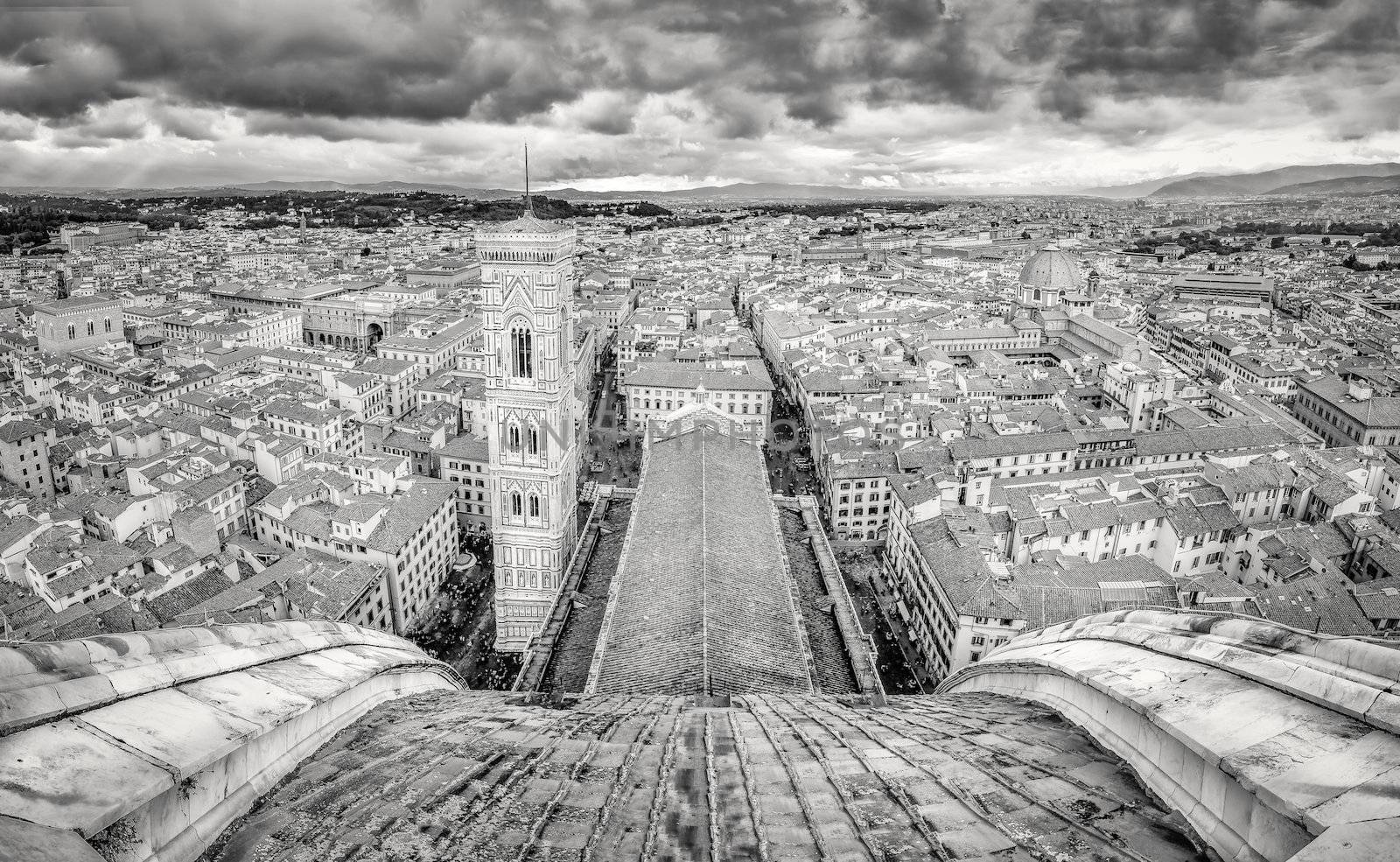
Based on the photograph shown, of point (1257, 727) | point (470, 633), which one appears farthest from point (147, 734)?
point (470, 633)

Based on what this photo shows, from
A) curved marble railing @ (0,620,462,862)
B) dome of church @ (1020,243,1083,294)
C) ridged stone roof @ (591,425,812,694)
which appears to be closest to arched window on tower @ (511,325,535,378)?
ridged stone roof @ (591,425,812,694)

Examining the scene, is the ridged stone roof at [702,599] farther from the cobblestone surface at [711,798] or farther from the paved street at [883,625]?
the cobblestone surface at [711,798]

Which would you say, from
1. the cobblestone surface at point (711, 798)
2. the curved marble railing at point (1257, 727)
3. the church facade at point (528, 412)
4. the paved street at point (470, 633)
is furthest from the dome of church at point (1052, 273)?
the cobblestone surface at point (711, 798)

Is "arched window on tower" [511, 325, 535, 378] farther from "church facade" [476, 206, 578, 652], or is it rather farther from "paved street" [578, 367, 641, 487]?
"paved street" [578, 367, 641, 487]

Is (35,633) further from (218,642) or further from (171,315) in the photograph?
(171,315)

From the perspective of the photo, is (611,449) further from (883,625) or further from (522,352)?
(883,625)

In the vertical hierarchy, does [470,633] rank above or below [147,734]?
below
